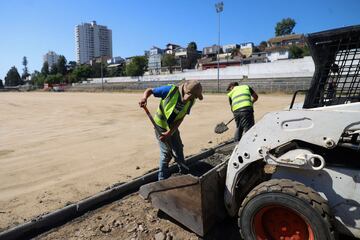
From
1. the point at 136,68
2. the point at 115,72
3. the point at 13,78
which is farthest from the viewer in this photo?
the point at 13,78

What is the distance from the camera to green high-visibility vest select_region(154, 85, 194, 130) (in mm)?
4516

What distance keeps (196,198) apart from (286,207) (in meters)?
0.87

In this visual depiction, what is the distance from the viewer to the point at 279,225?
117 inches

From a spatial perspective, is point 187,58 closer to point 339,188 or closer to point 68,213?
point 68,213

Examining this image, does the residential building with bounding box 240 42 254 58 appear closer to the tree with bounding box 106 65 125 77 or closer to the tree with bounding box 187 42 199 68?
the tree with bounding box 187 42 199 68

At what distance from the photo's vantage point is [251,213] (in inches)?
115

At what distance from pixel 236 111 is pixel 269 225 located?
155 inches

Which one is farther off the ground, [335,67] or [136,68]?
[335,67]

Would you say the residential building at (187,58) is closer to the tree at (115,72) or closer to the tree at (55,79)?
the tree at (115,72)

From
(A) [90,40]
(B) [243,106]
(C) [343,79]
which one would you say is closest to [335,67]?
(C) [343,79]

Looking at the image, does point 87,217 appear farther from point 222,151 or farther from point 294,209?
point 222,151

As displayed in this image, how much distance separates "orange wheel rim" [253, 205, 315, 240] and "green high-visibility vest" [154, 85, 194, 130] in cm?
196

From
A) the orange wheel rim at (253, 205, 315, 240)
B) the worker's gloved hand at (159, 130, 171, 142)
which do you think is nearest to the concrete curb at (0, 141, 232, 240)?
the worker's gloved hand at (159, 130, 171, 142)

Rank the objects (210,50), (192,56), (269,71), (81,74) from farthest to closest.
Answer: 1. (210,50)
2. (192,56)
3. (81,74)
4. (269,71)
